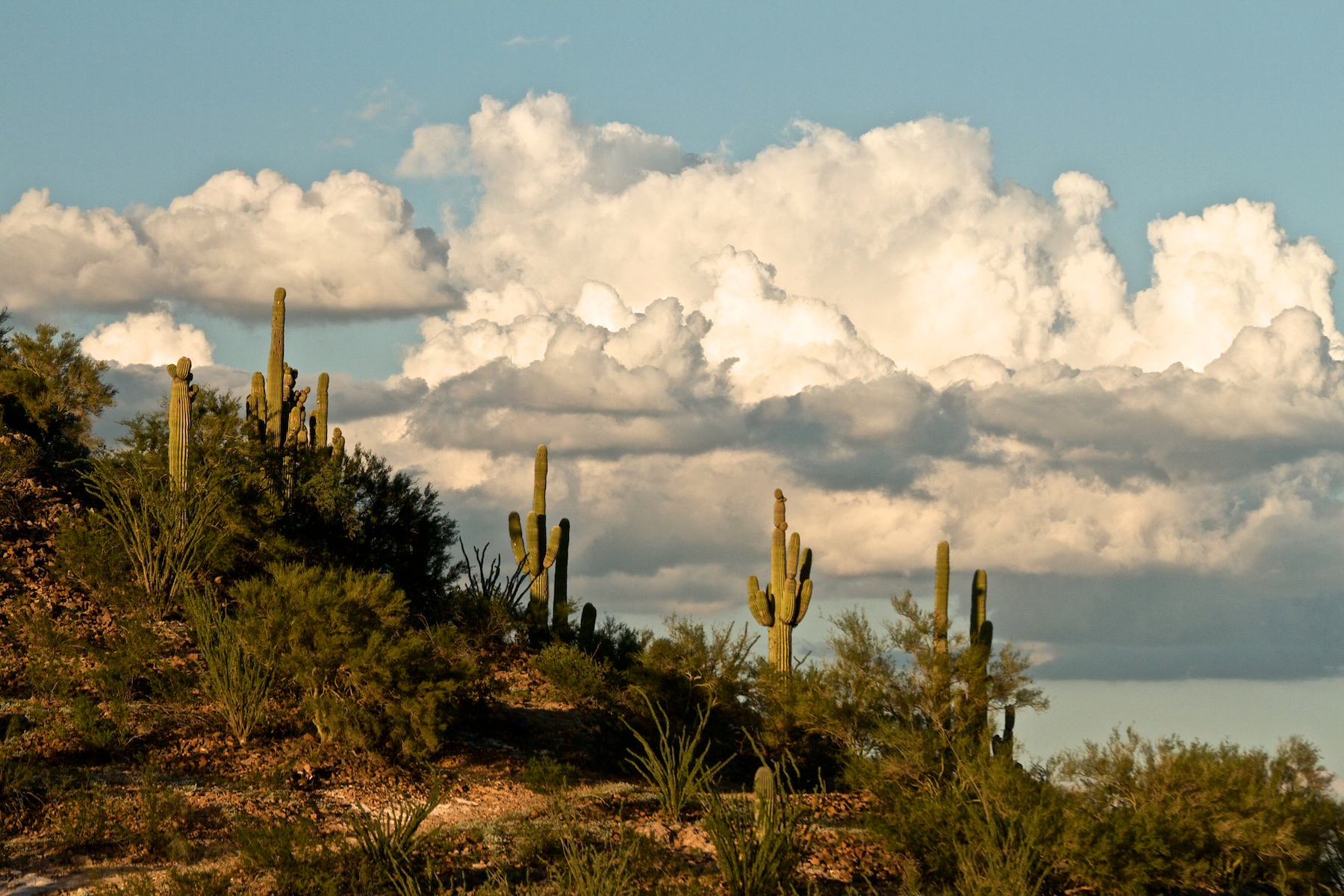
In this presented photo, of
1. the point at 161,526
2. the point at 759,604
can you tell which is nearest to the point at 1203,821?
the point at 759,604

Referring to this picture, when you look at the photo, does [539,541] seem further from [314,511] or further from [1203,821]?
[1203,821]

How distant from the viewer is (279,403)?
29.8 metres

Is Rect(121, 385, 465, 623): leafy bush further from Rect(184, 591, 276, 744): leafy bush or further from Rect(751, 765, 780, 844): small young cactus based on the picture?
Rect(751, 765, 780, 844): small young cactus

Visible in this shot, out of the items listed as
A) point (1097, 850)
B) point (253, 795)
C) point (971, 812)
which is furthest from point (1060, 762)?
point (253, 795)

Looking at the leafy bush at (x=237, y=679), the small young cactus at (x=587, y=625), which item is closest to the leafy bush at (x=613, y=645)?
the small young cactus at (x=587, y=625)

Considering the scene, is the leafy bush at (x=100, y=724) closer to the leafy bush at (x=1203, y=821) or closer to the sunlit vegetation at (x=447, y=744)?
the sunlit vegetation at (x=447, y=744)

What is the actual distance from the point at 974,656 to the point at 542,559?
11713 millimetres

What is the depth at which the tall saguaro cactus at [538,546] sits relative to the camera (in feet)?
103

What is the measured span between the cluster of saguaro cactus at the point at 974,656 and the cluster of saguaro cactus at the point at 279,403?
1421cm

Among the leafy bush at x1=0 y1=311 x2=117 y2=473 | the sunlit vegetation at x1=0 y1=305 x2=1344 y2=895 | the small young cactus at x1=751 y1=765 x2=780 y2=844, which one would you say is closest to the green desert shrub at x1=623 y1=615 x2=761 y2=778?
the sunlit vegetation at x1=0 y1=305 x2=1344 y2=895

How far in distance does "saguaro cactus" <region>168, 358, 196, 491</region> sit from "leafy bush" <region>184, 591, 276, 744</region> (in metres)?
7.55

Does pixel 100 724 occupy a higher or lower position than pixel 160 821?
higher

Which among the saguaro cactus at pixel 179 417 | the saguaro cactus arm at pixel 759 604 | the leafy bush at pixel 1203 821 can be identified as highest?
the saguaro cactus at pixel 179 417

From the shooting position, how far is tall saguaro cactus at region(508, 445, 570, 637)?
A: 3153 cm
